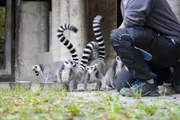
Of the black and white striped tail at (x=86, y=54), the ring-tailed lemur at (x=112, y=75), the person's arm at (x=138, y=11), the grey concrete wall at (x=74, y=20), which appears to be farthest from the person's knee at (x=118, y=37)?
the grey concrete wall at (x=74, y=20)

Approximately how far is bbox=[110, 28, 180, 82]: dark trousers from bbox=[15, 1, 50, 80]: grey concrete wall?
216 inches

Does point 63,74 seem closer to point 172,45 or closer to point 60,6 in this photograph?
point 60,6

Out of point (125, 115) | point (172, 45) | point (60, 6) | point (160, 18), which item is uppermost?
point (60, 6)

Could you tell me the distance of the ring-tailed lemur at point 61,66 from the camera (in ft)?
18.9

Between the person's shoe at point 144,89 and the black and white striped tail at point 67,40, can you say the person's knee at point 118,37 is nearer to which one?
the person's shoe at point 144,89

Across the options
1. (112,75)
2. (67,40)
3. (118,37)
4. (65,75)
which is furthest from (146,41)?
(67,40)

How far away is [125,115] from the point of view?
1890mm

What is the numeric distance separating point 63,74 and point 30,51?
2982 mm

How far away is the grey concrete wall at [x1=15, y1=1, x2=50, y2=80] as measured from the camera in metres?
8.48

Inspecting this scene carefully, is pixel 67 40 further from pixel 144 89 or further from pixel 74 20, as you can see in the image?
pixel 144 89

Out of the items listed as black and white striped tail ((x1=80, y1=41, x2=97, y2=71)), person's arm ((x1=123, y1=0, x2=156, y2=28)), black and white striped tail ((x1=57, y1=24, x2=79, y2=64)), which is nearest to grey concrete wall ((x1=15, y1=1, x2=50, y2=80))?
black and white striped tail ((x1=57, y1=24, x2=79, y2=64))

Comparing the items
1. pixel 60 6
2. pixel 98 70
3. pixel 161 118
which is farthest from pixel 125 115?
pixel 60 6

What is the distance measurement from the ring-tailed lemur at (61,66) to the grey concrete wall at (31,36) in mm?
1441

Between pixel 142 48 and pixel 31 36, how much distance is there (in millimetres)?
5820
